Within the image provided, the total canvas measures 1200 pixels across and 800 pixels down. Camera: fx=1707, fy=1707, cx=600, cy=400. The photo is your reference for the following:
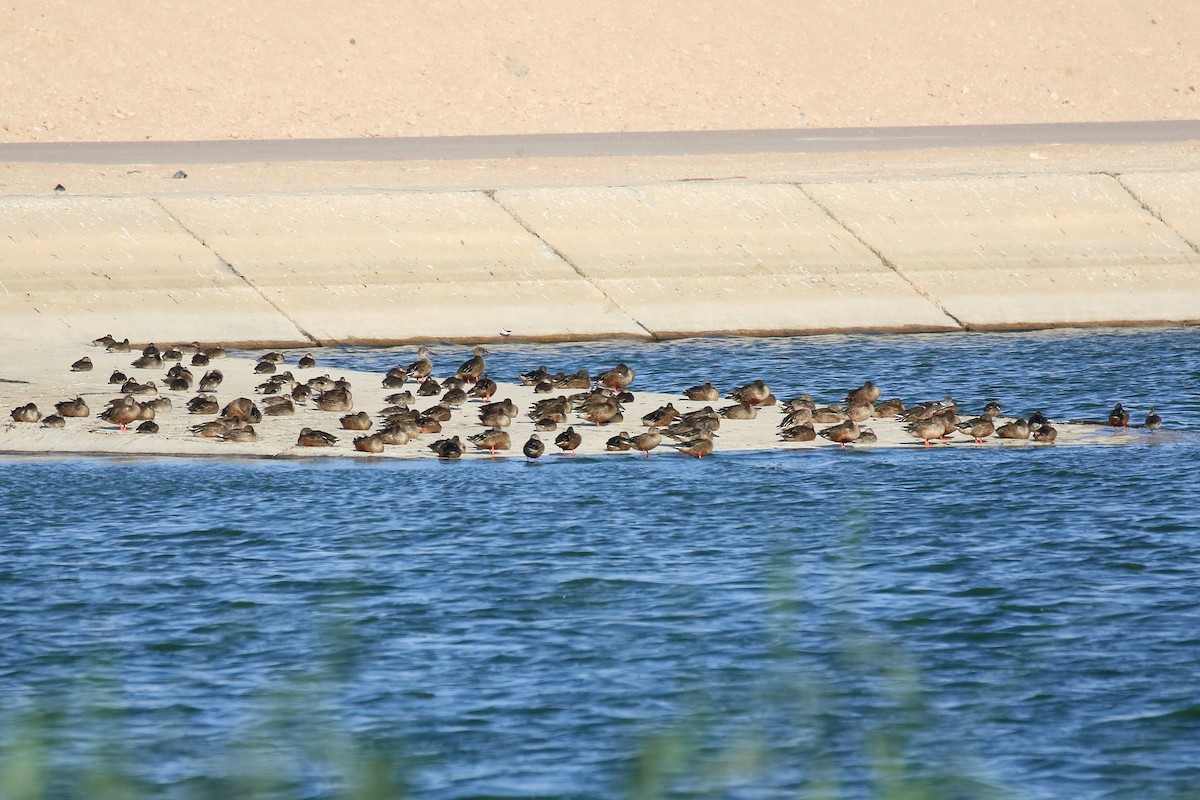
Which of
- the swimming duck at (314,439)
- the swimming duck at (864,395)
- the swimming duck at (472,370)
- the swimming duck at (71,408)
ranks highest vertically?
the swimming duck at (472,370)

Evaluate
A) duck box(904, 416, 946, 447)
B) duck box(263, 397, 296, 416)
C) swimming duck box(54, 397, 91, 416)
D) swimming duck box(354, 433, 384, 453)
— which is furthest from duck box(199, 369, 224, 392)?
duck box(904, 416, 946, 447)

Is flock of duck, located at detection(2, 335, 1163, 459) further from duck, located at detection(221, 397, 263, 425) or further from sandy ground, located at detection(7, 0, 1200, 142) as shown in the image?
sandy ground, located at detection(7, 0, 1200, 142)

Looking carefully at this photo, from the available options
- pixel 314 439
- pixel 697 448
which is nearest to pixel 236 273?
pixel 314 439

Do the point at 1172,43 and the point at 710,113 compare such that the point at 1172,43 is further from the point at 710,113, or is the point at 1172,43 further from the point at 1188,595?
the point at 1188,595

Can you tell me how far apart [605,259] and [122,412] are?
1156 cm

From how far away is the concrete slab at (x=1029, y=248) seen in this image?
93.7 ft

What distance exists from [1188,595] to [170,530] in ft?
27.5

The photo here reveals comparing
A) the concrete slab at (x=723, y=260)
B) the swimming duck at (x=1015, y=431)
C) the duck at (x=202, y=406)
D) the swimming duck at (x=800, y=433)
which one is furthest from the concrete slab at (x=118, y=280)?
the swimming duck at (x=1015, y=431)

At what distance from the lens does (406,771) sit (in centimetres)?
930

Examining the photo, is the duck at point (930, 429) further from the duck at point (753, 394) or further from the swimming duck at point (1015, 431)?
the duck at point (753, 394)

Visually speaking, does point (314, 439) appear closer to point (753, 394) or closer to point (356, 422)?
point (356, 422)

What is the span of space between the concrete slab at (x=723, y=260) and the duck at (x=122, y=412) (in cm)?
1102

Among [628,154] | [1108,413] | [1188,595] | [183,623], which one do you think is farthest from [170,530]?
[628,154]

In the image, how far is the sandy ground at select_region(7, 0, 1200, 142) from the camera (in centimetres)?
5959
